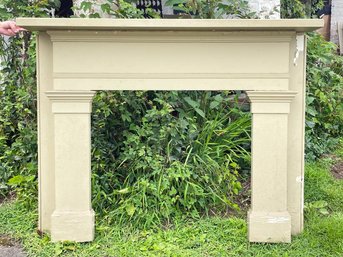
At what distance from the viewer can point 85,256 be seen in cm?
300

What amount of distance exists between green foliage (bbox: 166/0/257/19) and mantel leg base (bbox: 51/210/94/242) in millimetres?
2284

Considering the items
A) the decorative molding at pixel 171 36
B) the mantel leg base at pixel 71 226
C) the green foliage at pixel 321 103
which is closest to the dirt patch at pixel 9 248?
the mantel leg base at pixel 71 226

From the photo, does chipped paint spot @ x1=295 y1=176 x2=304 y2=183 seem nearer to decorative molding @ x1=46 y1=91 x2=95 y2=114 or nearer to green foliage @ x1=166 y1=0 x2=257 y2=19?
decorative molding @ x1=46 y1=91 x2=95 y2=114

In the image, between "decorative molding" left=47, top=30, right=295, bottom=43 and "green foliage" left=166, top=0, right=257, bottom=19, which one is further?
"green foliage" left=166, top=0, right=257, bottom=19

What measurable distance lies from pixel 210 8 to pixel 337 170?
83.3 inches

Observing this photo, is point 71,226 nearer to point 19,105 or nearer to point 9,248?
point 9,248

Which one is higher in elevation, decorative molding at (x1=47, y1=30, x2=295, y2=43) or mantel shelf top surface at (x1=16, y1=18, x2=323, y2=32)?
mantel shelf top surface at (x1=16, y1=18, x2=323, y2=32)

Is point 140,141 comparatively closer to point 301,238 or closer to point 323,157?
point 301,238

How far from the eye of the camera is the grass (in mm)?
3035

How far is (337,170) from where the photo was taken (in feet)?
15.3

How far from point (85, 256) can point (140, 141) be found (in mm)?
1145

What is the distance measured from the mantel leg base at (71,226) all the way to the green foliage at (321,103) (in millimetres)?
2597

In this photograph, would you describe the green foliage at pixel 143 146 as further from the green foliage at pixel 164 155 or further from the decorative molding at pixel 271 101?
the decorative molding at pixel 271 101

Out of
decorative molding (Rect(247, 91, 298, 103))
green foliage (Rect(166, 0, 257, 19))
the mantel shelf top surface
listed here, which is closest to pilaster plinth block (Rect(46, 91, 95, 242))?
the mantel shelf top surface
